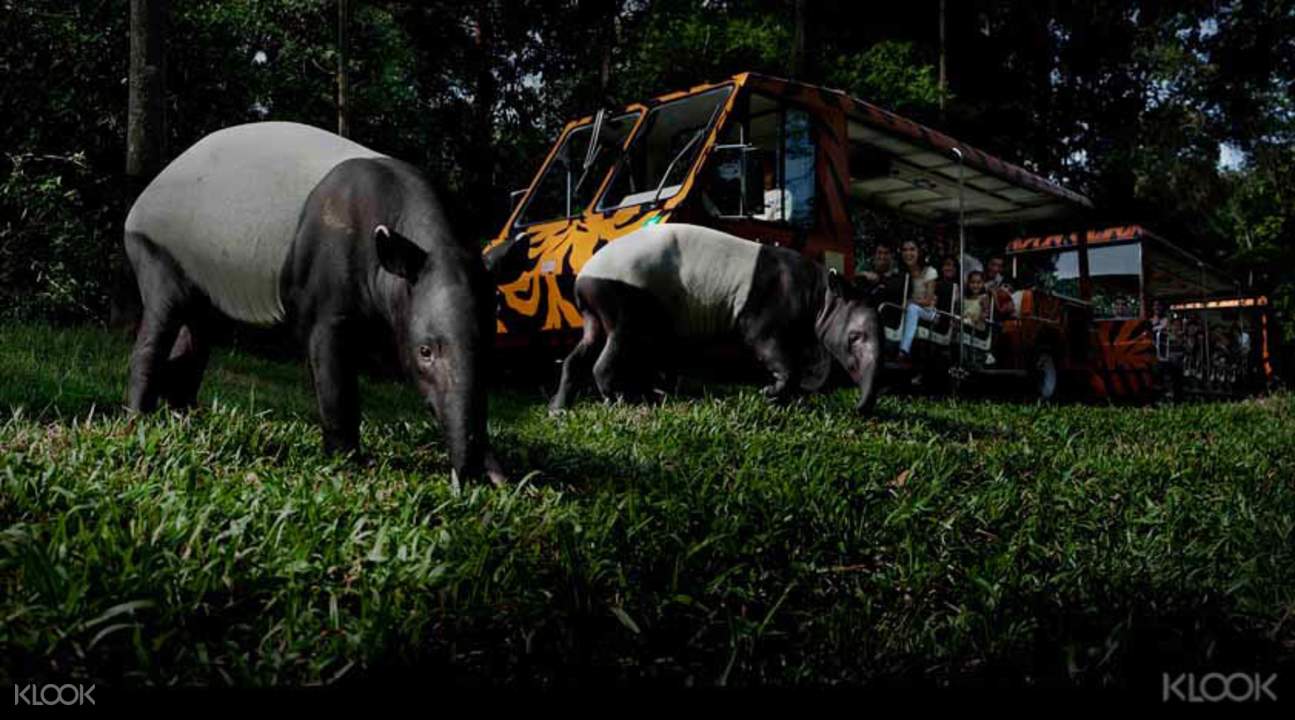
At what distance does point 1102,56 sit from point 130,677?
2284 centimetres

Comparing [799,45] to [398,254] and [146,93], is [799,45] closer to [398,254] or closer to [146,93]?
[146,93]

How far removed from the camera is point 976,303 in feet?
35.4

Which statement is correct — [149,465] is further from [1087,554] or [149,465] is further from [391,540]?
[1087,554]

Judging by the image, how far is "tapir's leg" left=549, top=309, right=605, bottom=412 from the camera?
21.3ft

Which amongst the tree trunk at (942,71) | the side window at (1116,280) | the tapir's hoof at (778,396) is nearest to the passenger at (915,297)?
the tapir's hoof at (778,396)

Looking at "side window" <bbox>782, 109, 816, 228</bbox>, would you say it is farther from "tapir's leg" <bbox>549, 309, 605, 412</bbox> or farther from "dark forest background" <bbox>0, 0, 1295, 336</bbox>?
"dark forest background" <bbox>0, 0, 1295, 336</bbox>

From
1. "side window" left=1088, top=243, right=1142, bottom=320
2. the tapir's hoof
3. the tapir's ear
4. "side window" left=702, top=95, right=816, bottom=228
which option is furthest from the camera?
"side window" left=1088, top=243, right=1142, bottom=320

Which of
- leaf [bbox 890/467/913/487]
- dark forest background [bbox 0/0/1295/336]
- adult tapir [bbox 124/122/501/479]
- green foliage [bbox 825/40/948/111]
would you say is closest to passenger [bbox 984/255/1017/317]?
dark forest background [bbox 0/0/1295/336]

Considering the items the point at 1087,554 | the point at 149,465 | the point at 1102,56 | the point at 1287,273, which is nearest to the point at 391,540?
A: the point at 149,465

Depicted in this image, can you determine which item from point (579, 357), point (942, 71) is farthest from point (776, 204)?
point (942, 71)

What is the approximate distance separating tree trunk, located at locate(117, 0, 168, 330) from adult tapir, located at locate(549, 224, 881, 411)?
3.94 meters

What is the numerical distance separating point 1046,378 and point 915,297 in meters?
3.05

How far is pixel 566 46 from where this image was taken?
16.8 meters

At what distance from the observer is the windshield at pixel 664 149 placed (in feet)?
24.8
